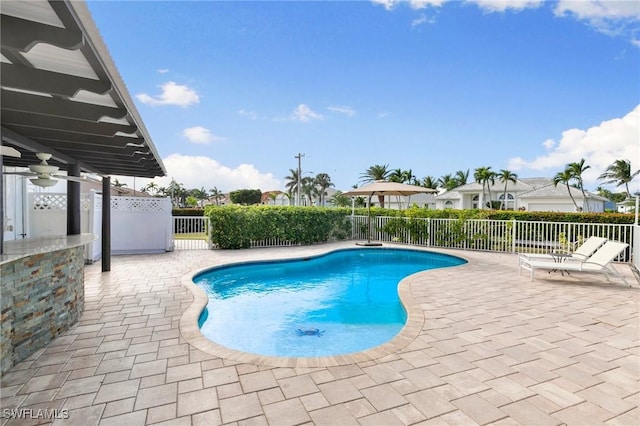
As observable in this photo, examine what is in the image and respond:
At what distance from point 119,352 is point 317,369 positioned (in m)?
2.30

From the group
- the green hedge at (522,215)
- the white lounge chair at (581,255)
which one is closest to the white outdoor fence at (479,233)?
the green hedge at (522,215)

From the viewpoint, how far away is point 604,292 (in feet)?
21.3

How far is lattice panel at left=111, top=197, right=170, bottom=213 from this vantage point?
11182 millimetres

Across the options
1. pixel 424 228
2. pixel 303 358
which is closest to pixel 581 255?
pixel 424 228

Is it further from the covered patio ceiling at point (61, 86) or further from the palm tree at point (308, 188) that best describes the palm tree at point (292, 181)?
the covered patio ceiling at point (61, 86)

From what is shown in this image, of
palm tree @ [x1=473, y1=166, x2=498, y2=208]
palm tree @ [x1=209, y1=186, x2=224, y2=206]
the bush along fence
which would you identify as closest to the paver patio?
the bush along fence

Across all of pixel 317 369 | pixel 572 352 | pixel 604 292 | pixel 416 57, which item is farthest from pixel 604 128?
pixel 317 369

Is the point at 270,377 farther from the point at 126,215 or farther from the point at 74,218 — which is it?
the point at 126,215

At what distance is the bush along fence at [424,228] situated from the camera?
38.4ft

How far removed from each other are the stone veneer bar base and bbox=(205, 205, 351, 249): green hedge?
7.65 metres

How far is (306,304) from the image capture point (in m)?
6.93

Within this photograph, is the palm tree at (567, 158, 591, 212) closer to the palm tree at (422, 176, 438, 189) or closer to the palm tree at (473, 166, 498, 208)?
the palm tree at (473, 166, 498, 208)

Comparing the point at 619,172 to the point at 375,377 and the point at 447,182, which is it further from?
the point at 375,377

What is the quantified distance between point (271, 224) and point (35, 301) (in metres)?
9.63
